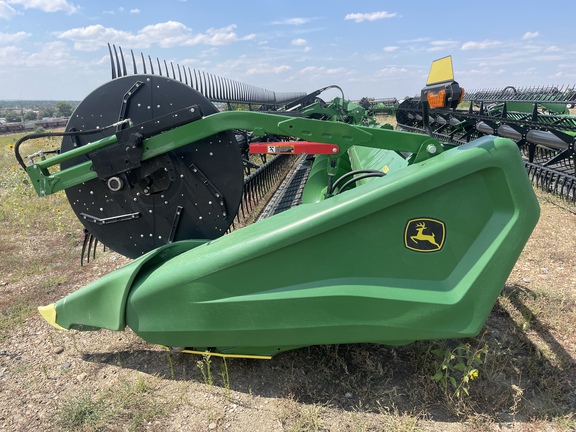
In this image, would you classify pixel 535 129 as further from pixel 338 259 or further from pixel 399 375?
pixel 338 259

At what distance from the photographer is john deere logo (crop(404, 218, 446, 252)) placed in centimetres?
191

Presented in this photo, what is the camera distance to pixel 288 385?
2.28 meters

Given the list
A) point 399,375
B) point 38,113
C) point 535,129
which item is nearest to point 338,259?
point 399,375

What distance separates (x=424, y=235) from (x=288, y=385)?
1.16 meters

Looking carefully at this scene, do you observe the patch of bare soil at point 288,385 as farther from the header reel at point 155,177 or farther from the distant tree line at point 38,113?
the distant tree line at point 38,113

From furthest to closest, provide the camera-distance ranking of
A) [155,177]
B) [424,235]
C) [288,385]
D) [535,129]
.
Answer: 1. [535,129]
2. [155,177]
3. [288,385]
4. [424,235]

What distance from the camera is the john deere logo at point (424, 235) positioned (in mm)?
1912

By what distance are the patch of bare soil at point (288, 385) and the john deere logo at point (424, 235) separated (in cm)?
85

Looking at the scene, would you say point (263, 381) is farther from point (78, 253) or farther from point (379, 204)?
point (78, 253)

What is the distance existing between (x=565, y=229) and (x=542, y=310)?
2.42 m

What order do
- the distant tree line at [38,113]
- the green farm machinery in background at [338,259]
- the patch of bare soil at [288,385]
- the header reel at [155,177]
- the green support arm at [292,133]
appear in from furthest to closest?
1. the distant tree line at [38,113]
2. the header reel at [155,177]
3. the green support arm at [292,133]
4. the patch of bare soil at [288,385]
5. the green farm machinery in background at [338,259]

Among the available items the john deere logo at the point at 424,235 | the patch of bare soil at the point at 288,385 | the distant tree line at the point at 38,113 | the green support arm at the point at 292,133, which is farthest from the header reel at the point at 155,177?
the distant tree line at the point at 38,113

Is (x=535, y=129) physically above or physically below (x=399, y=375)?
above

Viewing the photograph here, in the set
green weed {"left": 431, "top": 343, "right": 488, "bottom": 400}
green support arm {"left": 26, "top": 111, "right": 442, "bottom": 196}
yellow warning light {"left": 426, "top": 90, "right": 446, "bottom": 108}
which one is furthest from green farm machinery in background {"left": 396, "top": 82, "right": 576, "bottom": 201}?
green weed {"left": 431, "top": 343, "right": 488, "bottom": 400}
